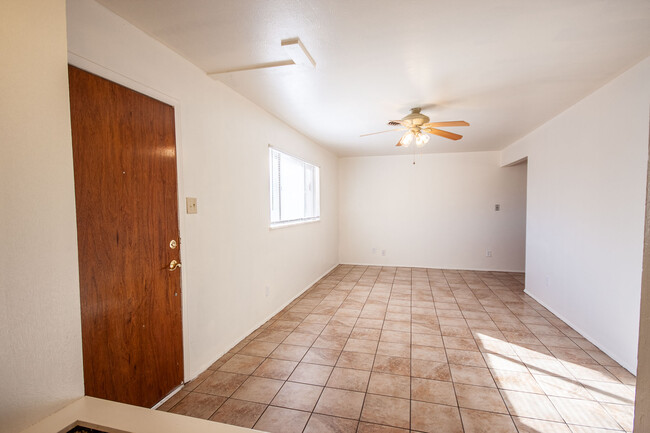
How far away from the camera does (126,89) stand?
170 centimetres

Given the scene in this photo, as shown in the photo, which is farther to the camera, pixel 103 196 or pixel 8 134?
pixel 103 196

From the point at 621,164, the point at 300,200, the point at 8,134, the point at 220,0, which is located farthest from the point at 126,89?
the point at 621,164

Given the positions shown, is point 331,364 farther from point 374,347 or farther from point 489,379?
point 489,379

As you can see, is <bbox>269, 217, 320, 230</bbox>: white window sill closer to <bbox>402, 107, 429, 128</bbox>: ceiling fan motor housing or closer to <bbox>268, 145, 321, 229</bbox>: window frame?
<bbox>268, 145, 321, 229</bbox>: window frame

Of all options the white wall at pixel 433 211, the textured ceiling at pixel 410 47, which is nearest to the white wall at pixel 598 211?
the textured ceiling at pixel 410 47

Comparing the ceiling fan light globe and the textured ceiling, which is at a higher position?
the textured ceiling

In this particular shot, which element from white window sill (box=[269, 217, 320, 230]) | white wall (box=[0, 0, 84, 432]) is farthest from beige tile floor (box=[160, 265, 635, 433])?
white wall (box=[0, 0, 84, 432])

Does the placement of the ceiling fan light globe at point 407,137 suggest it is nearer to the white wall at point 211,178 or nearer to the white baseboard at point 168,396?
the white wall at point 211,178

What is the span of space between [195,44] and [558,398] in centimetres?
335

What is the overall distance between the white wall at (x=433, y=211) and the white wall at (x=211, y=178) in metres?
2.92

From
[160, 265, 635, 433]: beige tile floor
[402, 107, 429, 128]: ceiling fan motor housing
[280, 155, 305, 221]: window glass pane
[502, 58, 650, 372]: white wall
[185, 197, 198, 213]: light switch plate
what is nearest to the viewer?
[160, 265, 635, 433]: beige tile floor

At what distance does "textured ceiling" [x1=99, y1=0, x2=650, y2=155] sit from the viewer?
1.58 meters

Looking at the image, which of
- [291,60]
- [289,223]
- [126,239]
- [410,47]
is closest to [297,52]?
[291,60]

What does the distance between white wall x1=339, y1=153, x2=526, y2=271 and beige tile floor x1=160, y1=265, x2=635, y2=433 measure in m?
2.28
